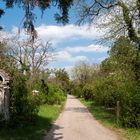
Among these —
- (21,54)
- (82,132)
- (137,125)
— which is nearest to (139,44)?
(137,125)

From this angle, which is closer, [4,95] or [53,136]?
[53,136]

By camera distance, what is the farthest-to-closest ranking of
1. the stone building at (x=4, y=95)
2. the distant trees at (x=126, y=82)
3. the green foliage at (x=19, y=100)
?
1. the green foliage at (x=19, y=100)
2. the distant trees at (x=126, y=82)
3. the stone building at (x=4, y=95)

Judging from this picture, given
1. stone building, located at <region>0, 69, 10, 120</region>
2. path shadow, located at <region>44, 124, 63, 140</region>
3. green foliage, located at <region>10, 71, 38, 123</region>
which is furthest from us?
green foliage, located at <region>10, 71, 38, 123</region>

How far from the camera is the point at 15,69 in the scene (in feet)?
89.3

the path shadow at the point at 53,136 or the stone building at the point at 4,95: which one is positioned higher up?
the stone building at the point at 4,95

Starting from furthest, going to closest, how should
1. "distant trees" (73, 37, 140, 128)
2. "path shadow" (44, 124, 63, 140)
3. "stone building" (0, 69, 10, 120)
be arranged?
"distant trees" (73, 37, 140, 128) → "stone building" (0, 69, 10, 120) → "path shadow" (44, 124, 63, 140)

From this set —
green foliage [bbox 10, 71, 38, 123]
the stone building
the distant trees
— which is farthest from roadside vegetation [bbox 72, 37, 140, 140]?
the stone building

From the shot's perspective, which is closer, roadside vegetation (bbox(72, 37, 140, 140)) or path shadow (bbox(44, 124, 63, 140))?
path shadow (bbox(44, 124, 63, 140))

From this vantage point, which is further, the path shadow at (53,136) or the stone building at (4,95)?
the stone building at (4,95)

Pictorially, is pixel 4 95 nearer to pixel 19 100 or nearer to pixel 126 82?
pixel 19 100

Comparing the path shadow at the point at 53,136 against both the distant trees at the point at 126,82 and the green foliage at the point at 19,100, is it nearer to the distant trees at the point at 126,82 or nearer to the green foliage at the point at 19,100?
the green foliage at the point at 19,100

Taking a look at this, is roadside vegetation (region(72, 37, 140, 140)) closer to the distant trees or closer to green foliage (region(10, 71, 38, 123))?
the distant trees

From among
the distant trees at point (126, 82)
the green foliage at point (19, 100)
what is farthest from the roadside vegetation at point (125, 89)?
the green foliage at point (19, 100)

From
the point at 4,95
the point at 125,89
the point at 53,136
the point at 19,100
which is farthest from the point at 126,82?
the point at 4,95
